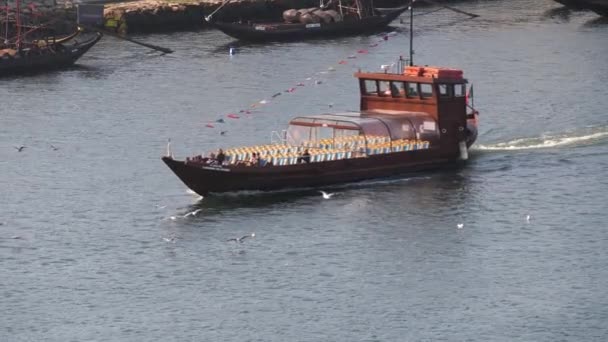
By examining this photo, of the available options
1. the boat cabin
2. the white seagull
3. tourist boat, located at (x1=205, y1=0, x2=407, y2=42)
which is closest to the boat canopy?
the boat cabin

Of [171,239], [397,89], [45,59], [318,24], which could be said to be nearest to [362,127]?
[397,89]

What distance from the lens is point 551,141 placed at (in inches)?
3942

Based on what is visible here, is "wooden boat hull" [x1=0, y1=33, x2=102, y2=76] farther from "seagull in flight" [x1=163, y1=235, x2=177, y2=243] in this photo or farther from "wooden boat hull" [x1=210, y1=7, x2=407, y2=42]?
"seagull in flight" [x1=163, y1=235, x2=177, y2=243]

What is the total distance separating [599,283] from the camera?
73.1m

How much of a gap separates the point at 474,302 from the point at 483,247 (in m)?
7.79

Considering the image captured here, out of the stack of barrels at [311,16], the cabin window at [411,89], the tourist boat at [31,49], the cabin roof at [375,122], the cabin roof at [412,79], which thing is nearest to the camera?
the cabin roof at [375,122]

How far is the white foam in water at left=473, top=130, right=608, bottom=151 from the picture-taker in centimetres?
9888

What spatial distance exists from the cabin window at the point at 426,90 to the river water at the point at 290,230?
14.9 ft

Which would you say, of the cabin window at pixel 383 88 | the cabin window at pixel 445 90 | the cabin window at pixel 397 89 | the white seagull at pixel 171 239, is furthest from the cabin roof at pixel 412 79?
the white seagull at pixel 171 239

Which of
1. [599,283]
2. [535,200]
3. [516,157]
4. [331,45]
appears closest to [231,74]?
[331,45]

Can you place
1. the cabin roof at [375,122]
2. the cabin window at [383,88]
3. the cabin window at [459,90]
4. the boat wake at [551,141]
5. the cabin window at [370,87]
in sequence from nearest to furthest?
the cabin roof at [375,122]
the cabin window at [459,90]
the cabin window at [383,88]
the cabin window at [370,87]
the boat wake at [551,141]

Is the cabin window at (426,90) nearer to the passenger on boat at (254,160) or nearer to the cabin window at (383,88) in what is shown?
the cabin window at (383,88)

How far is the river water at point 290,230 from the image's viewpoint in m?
69.5

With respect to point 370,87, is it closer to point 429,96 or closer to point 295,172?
point 429,96
